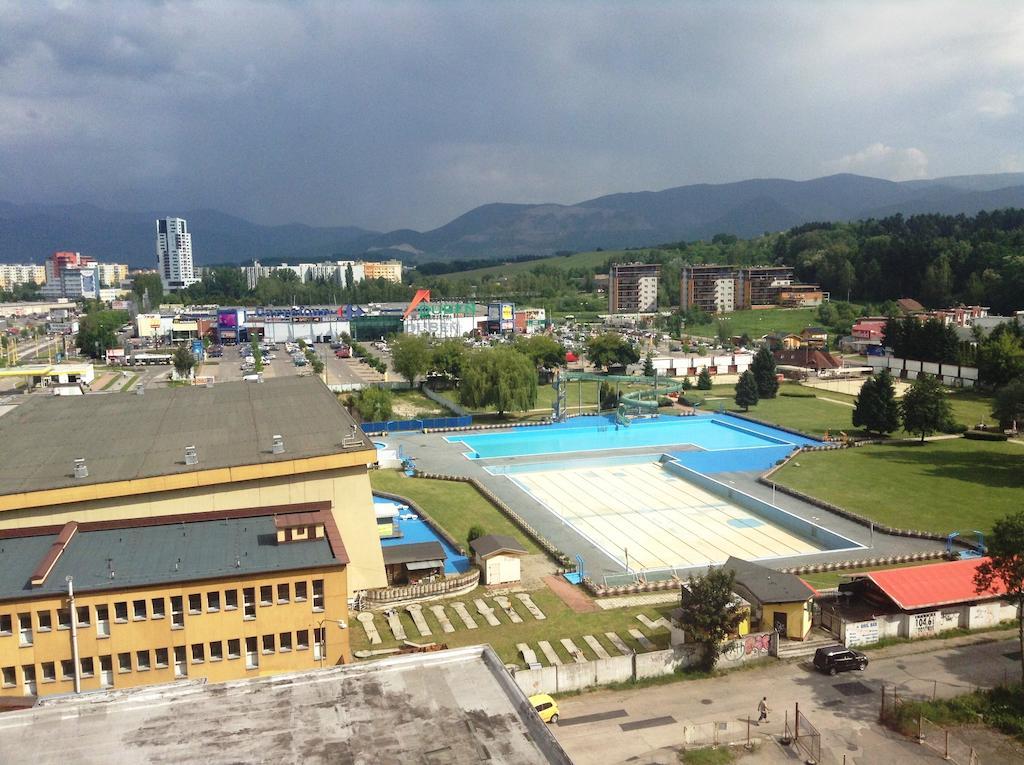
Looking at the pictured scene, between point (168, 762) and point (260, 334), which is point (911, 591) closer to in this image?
point (168, 762)

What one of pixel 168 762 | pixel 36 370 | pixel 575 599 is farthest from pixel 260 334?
pixel 168 762

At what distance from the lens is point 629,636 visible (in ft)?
60.7

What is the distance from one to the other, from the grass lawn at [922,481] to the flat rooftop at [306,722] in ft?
69.6

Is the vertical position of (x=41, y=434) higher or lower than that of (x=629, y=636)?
higher

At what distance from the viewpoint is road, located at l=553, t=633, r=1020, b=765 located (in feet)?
45.0

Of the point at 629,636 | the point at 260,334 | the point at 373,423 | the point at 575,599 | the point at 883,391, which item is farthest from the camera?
the point at 260,334

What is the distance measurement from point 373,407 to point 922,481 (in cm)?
2725

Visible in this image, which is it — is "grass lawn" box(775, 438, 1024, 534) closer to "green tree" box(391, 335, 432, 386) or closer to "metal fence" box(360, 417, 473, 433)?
"metal fence" box(360, 417, 473, 433)

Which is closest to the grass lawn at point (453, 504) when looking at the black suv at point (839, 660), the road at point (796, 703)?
the road at point (796, 703)

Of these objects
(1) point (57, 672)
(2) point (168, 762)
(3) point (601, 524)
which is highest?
(2) point (168, 762)

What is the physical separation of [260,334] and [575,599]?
80260 mm

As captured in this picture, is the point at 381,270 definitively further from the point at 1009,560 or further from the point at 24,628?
the point at 1009,560

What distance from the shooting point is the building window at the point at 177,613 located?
1530 centimetres

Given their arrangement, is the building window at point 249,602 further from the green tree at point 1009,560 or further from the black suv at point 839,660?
the green tree at point 1009,560
